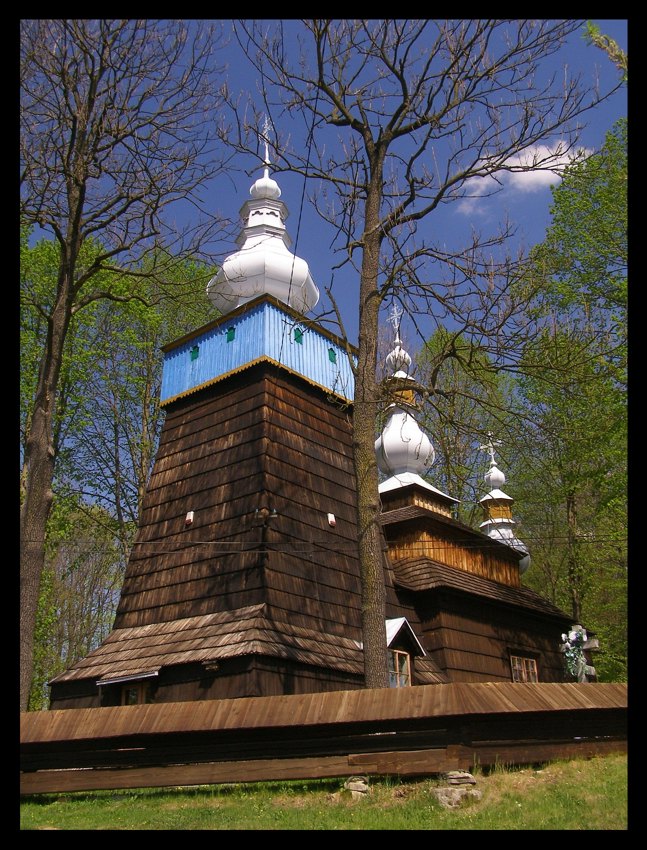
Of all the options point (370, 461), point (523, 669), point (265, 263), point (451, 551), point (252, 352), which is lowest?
point (523, 669)

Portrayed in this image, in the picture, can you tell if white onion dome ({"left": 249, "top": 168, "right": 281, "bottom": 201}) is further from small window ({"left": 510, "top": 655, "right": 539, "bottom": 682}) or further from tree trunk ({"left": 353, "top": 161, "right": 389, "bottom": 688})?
small window ({"left": 510, "top": 655, "right": 539, "bottom": 682})

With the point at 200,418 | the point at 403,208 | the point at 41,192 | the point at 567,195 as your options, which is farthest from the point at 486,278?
the point at 567,195

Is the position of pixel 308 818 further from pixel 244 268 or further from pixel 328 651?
pixel 244 268

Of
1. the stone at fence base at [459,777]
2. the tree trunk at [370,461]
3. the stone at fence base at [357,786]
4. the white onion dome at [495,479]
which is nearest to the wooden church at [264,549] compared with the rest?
the tree trunk at [370,461]

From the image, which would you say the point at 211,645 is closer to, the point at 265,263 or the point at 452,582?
the point at 452,582

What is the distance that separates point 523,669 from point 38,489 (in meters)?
14.5

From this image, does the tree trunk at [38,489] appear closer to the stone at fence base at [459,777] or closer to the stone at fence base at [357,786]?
the stone at fence base at [357,786]

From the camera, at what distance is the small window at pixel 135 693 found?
1359 centimetres

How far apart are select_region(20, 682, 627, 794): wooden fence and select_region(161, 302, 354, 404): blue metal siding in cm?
769

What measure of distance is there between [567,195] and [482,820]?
1786 cm

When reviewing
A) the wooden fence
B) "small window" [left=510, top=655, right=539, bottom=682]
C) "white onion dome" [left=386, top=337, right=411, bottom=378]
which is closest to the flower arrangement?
"small window" [left=510, top=655, right=539, bottom=682]

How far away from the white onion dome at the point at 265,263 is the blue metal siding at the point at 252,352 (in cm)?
81

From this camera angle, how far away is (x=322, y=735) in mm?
8250

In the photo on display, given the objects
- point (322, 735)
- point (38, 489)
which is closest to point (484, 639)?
point (322, 735)
